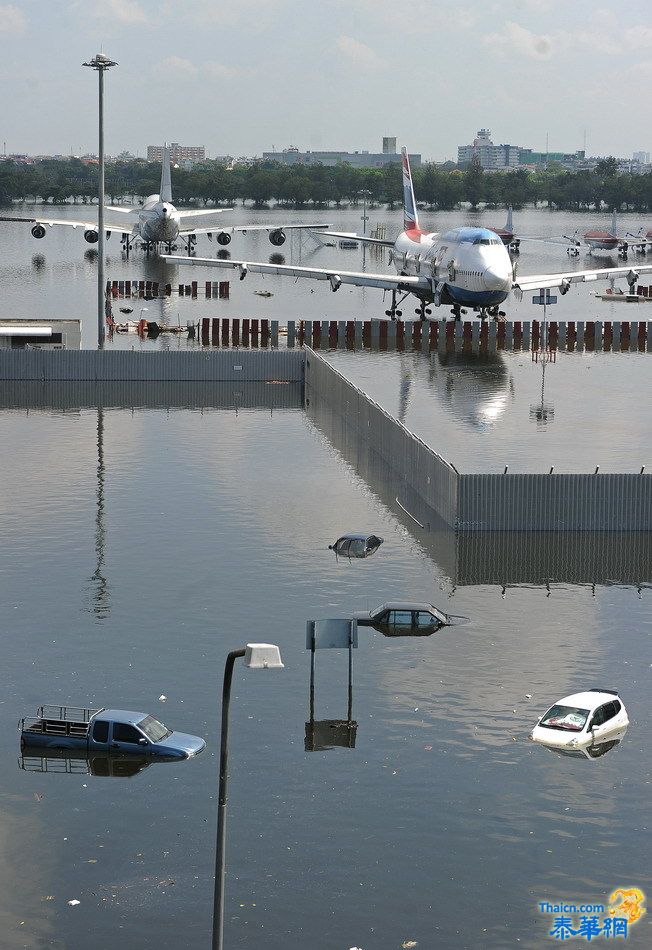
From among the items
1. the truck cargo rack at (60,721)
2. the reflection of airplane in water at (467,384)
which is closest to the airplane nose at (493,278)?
the reflection of airplane in water at (467,384)

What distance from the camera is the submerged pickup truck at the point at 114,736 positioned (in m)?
Result: 41.4

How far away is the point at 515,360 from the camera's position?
11781 cm

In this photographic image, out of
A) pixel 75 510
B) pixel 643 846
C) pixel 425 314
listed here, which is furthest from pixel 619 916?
pixel 425 314

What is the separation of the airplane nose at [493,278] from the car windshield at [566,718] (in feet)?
254

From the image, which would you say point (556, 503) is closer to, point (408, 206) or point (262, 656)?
point (262, 656)

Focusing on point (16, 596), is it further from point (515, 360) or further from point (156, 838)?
point (515, 360)

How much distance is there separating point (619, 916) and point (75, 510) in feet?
135

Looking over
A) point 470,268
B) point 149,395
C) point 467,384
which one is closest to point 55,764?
point 149,395

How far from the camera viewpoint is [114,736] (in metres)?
41.7

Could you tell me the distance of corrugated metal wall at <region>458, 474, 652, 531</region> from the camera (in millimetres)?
63750

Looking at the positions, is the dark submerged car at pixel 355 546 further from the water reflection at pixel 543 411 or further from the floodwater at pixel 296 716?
the water reflection at pixel 543 411

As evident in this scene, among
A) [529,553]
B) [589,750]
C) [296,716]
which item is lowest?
[589,750]

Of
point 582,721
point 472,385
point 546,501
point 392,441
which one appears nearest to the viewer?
point 582,721

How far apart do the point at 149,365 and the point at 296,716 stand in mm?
60063
